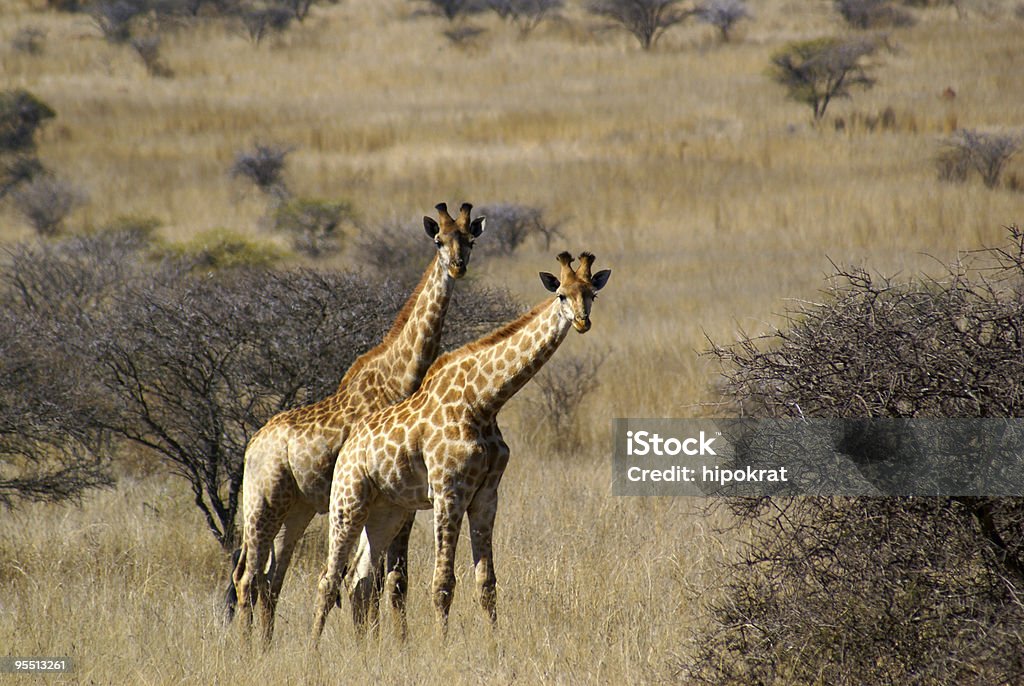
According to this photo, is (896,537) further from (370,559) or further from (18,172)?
(18,172)

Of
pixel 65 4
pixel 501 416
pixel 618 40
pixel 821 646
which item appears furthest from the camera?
pixel 65 4

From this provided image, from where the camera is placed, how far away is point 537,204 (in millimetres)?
30266

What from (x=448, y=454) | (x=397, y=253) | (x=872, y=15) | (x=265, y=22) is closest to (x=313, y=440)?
(x=448, y=454)

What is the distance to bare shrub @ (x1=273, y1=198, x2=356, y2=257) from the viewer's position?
2792 centimetres

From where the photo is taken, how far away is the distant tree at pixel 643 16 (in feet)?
165

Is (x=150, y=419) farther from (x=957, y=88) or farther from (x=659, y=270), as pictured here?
(x=957, y=88)

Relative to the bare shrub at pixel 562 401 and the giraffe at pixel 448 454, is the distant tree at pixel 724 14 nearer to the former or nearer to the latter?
the bare shrub at pixel 562 401

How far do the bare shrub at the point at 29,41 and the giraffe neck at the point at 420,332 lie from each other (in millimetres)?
45144

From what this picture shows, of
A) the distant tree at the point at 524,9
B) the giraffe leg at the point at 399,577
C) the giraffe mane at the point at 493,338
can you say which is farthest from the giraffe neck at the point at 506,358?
the distant tree at the point at 524,9

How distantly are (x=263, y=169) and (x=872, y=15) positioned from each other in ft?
93.5

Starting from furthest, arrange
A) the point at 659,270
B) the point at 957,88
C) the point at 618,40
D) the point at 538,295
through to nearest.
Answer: the point at 618,40 < the point at 957,88 < the point at 659,270 < the point at 538,295

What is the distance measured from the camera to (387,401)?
7.62 m

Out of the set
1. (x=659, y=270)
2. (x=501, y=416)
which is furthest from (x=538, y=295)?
(x=501, y=416)

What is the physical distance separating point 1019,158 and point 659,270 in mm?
13108
